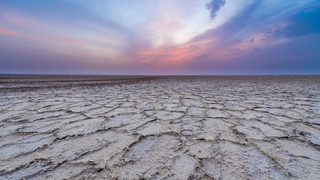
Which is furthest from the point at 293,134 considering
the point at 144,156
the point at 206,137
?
the point at 144,156

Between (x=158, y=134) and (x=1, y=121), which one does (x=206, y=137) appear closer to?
(x=158, y=134)

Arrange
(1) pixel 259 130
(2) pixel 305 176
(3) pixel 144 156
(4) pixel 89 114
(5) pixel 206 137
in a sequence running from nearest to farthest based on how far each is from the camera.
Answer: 1. (2) pixel 305 176
2. (3) pixel 144 156
3. (5) pixel 206 137
4. (1) pixel 259 130
5. (4) pixel 89 114

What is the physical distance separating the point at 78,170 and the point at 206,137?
0.89 meters

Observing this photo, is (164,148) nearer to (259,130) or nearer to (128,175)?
(128,175)

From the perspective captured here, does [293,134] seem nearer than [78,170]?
No

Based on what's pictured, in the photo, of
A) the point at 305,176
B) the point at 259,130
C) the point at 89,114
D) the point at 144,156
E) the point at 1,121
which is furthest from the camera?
the point at 89,114

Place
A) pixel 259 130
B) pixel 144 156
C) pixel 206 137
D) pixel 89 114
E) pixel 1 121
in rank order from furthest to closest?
pixel 89 114 < pixel 1 121 < pixel 259 130 < pixel 206 137 < pixel 144 156

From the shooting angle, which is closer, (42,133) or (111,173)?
(111,173)

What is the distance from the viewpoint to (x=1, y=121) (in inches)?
52.2

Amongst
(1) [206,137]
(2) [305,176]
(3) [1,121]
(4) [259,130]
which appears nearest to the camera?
(2) [305,176]

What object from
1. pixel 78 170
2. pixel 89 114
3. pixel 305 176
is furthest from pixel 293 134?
pixel 89 114

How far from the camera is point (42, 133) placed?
3.58 feet

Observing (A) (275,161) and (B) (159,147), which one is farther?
(B) (159,147)

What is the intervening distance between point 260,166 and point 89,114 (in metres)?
1.70
